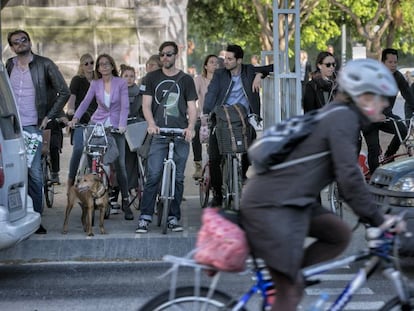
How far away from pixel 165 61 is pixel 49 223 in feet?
7.40

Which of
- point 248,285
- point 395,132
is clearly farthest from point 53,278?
point 395,132

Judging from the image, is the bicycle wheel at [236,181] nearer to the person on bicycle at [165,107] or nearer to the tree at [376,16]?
the person on bicycle at [165,107]

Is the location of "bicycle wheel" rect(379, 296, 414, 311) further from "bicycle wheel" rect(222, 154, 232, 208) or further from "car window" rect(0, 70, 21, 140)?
"bicycle wheel" rect(222, 154, 232, 208)

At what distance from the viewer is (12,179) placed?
761 cm

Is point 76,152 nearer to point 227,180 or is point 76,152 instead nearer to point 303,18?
point 227,180

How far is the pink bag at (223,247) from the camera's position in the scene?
14.4 feet

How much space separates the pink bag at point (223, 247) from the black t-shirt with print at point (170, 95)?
15.8 ft

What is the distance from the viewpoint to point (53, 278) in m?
7.96

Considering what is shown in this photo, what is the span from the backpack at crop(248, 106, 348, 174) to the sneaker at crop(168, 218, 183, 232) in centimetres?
490

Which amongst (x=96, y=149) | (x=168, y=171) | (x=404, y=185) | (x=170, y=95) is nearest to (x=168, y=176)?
(x=168, y=171)

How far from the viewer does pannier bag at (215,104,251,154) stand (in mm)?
9414

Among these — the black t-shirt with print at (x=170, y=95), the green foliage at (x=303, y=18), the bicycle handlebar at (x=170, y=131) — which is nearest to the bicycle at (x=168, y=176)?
the bicycle handlebar at (x=170, y=131)

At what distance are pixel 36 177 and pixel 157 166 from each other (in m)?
1.20

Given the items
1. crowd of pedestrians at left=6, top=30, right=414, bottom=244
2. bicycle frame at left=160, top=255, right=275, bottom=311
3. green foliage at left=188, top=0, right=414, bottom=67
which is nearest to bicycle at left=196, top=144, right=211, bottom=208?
crowd of pedestrians at left=6, top=30, right=414, bottom=244
